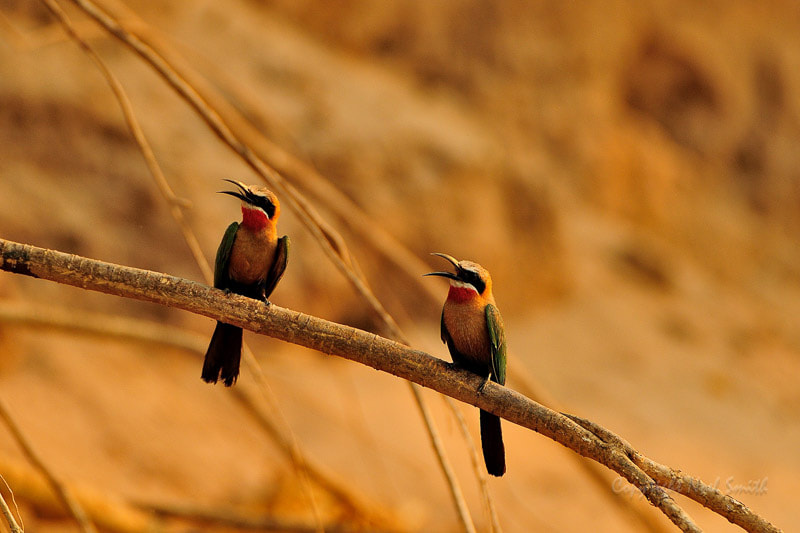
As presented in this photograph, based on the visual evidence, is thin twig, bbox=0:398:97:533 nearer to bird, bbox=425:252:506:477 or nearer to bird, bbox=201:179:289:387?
bird, bbox=201:179:289:387

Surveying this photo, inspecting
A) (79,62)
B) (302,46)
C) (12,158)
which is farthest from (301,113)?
(12,158)

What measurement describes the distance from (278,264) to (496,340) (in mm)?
436

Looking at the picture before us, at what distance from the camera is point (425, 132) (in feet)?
25.7

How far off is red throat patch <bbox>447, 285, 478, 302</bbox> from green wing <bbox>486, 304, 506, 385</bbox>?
43 mm

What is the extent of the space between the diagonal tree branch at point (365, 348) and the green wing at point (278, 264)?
30 centimetres

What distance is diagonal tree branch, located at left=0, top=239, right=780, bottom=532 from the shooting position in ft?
3.25

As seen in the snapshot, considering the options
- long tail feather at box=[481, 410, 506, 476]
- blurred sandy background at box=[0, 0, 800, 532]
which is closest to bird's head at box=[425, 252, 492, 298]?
long tail feather at box=[481, 410, 506, 476]

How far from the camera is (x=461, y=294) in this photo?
4.57 feet

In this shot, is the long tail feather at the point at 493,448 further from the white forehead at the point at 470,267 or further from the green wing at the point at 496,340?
the white forehead at the point at 470,267

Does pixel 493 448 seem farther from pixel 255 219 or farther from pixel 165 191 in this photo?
pixel 165 191

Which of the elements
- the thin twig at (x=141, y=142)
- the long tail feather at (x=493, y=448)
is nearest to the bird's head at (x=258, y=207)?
the thin twig at (x=141, y=142)

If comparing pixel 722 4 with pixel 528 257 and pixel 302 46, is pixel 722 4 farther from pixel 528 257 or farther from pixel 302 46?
pixel 302 46

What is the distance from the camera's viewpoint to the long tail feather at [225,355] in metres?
1.16

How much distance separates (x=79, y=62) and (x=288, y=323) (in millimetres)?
6147
